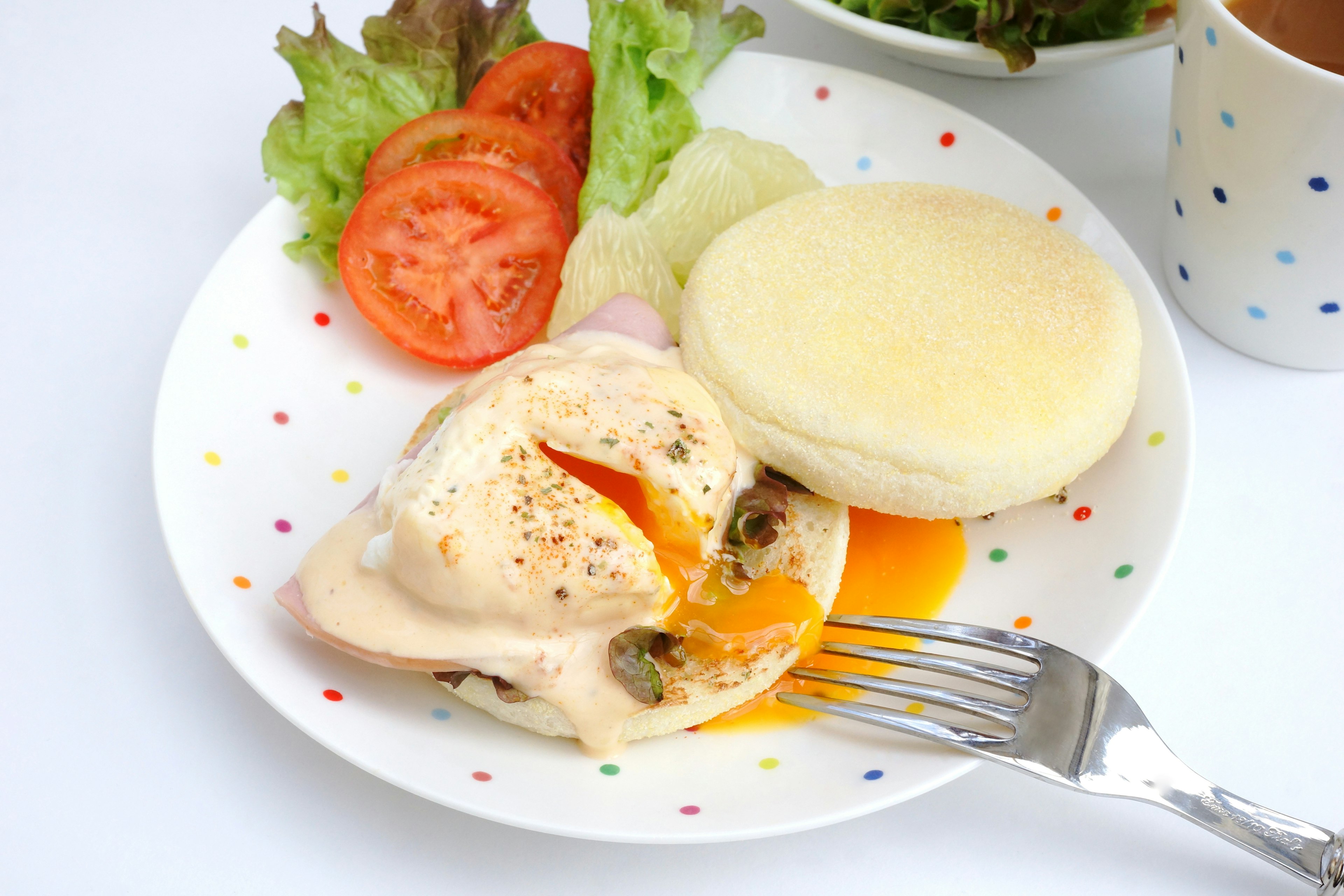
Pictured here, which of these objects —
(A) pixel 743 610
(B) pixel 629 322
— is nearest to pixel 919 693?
(A) pixel 743 610

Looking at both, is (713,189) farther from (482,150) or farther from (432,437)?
(432,437)

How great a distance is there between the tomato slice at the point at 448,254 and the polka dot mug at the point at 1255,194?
69.6 inches

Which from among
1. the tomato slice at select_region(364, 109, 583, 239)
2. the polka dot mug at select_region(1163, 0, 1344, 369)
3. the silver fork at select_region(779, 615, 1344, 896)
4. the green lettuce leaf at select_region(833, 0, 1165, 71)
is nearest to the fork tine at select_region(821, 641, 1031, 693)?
the silver fork at select_region(779, 615, 1344, 896)

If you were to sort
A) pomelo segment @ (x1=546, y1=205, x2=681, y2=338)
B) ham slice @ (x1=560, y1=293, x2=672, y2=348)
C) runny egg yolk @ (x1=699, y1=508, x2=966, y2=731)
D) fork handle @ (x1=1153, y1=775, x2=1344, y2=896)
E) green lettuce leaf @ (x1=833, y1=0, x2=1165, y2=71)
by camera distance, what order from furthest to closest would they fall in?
green lettuce leaf @ (x1=833, y1=0, x2=1165, y2=71) < pomelo segment @ (x1=546, y1=205, x2=681, y2=338) < ham slice @ (x1=560, y1=293, x2=672, y2=348) < runny egg yolk @ (x1=699, y1=508, x2=966, y2=731) < fork handle @ (x1=1153, y1=775, x2=1344, y2=896)

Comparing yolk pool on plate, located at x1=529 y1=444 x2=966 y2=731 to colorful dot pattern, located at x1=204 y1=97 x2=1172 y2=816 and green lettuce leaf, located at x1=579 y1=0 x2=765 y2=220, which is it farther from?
green lettuce leaf, located at x1=579 y1=0 x2=765 y2=220

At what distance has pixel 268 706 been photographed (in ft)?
8.64

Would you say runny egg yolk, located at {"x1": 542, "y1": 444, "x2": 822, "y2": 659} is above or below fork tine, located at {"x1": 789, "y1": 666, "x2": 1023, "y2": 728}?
above

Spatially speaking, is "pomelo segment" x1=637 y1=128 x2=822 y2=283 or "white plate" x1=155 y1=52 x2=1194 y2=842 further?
"pomelo segment" x1=637 y1=128 x2=822 y2=283

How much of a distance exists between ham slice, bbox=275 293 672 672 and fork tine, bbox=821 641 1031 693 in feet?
2.89

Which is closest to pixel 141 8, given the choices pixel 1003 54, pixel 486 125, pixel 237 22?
pixel 237 22

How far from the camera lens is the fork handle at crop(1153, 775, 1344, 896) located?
80.4 inches

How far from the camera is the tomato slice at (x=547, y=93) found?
3264mm

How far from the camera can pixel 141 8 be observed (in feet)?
13.9

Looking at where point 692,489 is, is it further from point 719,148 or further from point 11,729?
point 11,729
